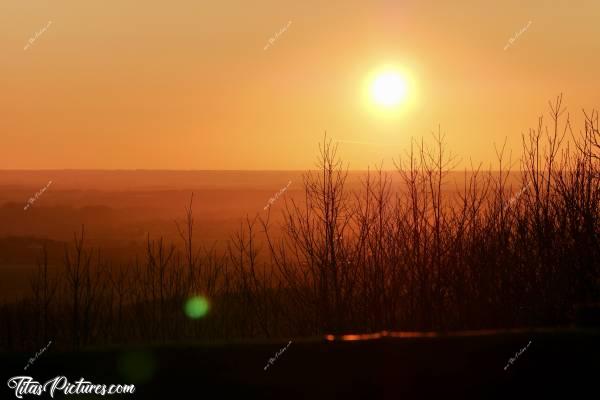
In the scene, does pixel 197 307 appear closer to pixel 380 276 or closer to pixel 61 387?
pixel 380 276

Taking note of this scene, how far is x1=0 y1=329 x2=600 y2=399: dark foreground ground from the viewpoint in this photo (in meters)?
1.69

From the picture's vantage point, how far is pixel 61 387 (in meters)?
1.71

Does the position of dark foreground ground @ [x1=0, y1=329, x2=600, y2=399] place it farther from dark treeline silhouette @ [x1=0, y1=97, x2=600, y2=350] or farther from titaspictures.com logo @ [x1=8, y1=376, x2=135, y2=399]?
dark treeline silhouette @ [x1=0, y1=97, x2=600, y2=350]

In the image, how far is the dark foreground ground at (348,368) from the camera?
5.55 feet

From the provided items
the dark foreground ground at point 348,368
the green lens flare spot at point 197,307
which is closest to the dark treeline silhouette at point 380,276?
the green lens flare spot at point 197,307

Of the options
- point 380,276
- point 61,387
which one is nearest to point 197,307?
point 380,276

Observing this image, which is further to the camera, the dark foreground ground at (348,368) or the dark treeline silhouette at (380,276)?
the dark treeline silhouette at (380,276)

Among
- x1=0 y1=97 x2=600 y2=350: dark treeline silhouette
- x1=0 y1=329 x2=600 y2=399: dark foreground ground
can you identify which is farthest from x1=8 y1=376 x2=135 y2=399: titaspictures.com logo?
x1=0 y1=97 x2=600 y2=350: dark treeline silhouette

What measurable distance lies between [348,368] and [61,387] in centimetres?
66

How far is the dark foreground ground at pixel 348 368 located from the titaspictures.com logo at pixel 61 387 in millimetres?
13

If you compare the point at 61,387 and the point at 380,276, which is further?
the point at 380,276

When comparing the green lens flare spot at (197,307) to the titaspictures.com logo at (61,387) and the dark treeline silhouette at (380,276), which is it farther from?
the titaspictures.com logo at (61,387)

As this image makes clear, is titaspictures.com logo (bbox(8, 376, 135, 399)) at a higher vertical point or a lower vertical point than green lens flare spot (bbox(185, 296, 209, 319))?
higher

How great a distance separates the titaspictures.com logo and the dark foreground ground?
0.04ft
